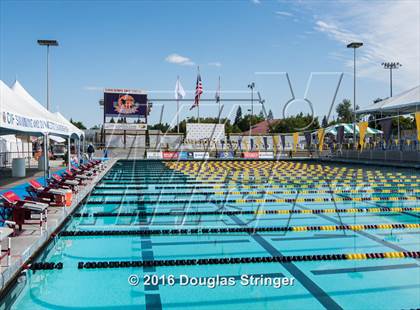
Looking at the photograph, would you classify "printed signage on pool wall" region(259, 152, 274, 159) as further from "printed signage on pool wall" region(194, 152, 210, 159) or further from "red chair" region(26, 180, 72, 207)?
"red chair" region(26, 180, 72, 207)

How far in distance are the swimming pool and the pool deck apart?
0.16 metres

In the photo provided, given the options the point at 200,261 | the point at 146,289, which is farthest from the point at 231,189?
the point at 146,289

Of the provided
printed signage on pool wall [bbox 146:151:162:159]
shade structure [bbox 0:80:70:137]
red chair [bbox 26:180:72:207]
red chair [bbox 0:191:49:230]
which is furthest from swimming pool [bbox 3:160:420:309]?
printed signage on pool wall [bbox 146:151:162:159]

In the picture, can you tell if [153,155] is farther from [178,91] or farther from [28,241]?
[28,241]

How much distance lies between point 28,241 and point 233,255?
257 centimetres

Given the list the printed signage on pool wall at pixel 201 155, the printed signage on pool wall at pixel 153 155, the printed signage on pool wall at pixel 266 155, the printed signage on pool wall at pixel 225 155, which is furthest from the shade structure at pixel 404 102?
the printed signage on pool wall at pixel 153 155

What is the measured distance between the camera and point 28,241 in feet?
15.8

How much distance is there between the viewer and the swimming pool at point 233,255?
3914 mm

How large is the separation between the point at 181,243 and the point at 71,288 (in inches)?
76.4

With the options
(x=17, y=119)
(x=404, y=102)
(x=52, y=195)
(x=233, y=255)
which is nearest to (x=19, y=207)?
(x=17, y=119)

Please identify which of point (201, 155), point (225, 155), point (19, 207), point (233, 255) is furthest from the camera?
point (225, 155)

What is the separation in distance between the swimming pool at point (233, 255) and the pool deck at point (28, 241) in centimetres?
16

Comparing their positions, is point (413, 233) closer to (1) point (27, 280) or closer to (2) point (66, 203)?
(1) point (27, 280)

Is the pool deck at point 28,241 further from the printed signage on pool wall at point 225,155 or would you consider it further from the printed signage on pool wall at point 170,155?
the printed signage on pool wall at point 225,155
